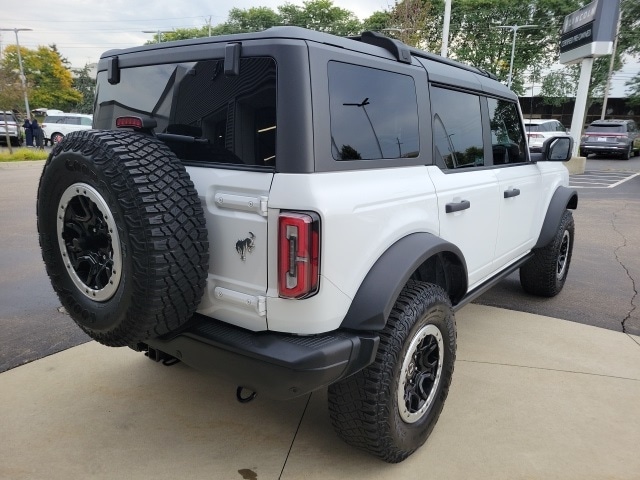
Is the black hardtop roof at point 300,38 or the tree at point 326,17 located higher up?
the tree at point 326,17

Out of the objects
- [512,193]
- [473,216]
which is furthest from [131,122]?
[512,193]

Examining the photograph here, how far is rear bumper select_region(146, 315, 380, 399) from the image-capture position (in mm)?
Answer: 1812

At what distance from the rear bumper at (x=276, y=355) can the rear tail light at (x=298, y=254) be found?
0.21 m

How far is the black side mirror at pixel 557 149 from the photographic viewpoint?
152 inches

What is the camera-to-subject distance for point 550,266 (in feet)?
14.3

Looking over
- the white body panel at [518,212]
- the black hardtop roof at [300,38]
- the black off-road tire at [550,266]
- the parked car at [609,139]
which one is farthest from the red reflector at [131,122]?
the parked car at [609,139]

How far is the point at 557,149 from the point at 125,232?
135 inches

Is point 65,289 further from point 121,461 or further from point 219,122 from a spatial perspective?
point 219,122

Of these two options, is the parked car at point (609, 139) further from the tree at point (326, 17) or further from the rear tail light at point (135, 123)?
the tree at point (326, 17)

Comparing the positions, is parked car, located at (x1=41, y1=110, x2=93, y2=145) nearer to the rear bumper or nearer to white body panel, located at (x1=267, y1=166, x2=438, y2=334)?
the rear bumper

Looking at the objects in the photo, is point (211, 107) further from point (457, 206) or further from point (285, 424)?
point (285, 424)

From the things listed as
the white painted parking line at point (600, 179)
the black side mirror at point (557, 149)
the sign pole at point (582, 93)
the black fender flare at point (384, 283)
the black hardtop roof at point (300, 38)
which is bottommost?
the white painted parking line at point (600, 179)

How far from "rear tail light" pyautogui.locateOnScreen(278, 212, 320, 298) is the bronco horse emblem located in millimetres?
143

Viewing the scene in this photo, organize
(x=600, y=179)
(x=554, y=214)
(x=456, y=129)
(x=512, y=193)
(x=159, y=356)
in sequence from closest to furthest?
1. (x=159, y=356)
2. (x=456, y=129)
3. (x=512, y=193)
4. (x=554, y=214)
5. (x=600, y=179)
